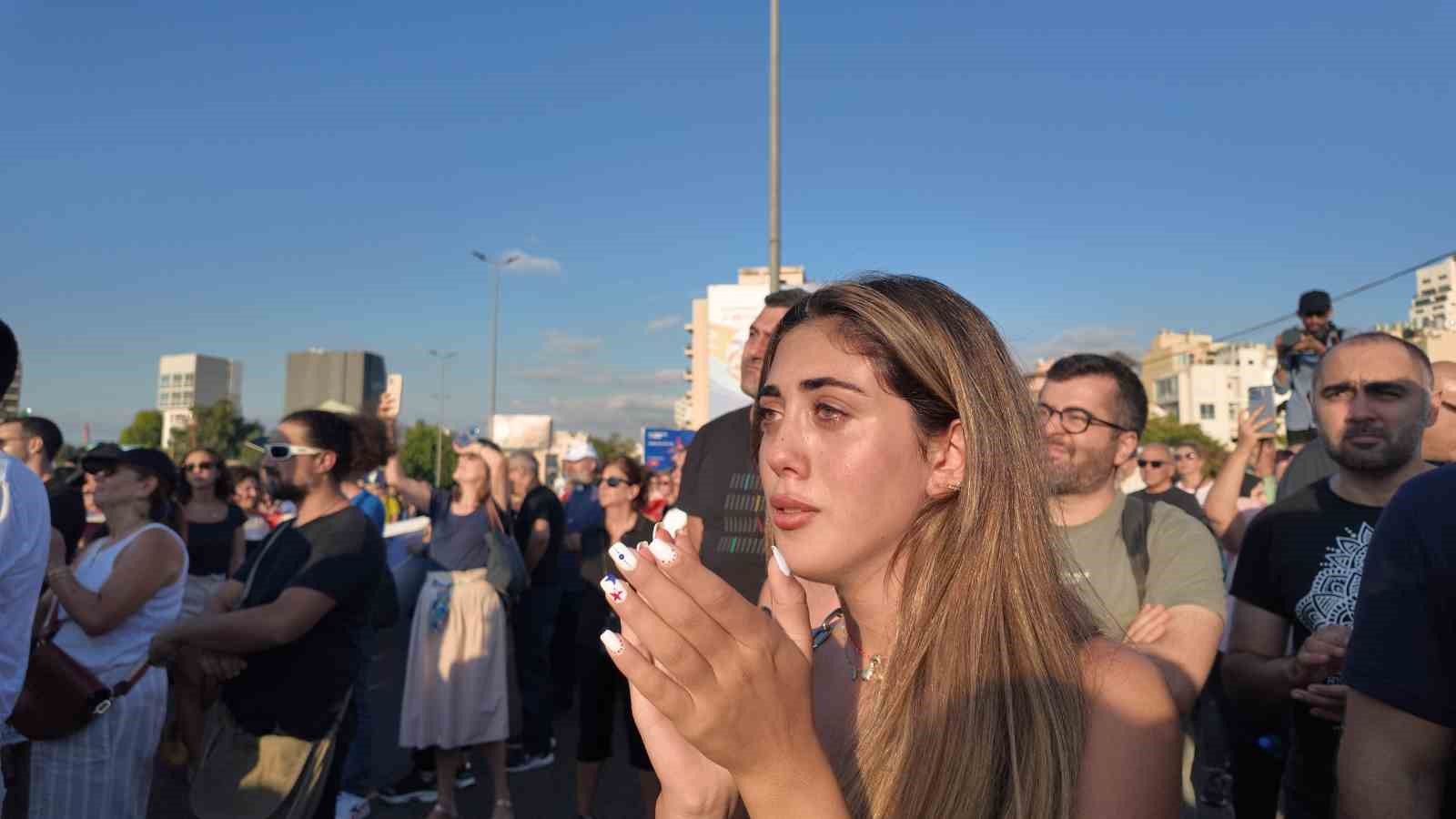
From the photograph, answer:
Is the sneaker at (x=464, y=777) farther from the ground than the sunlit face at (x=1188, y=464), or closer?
closer

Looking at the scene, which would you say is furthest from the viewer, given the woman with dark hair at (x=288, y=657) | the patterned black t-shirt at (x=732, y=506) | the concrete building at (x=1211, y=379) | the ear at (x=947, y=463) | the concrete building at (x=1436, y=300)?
the concrete building at (x=1211, y=379)

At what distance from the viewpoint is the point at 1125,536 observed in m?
3.30

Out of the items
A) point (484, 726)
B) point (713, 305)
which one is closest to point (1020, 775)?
point (484, 726)

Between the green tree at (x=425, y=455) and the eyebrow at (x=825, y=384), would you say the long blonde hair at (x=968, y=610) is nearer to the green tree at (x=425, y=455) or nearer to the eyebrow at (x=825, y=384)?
the eyebrow at (x=825, y=384)

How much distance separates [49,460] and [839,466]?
23.7 ft

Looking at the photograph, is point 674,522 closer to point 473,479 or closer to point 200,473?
point 473,479

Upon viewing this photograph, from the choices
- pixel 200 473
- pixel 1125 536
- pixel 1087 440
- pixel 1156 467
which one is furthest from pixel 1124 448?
pixel 200 473

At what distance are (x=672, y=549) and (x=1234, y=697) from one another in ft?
9.65

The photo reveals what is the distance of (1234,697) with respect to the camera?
336cm

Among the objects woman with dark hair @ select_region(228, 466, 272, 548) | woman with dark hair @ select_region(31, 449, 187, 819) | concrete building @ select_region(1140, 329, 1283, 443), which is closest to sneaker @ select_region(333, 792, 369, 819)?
woman with dark hair @ select_region(31, 449, 187, 819)

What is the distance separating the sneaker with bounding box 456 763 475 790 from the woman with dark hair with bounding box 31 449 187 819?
3.05 m

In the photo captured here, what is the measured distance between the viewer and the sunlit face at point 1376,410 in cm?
318

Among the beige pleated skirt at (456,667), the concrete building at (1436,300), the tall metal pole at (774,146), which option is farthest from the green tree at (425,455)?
the beige pleated skirt at (456,667)

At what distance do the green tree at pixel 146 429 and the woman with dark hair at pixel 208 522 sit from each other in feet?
244
